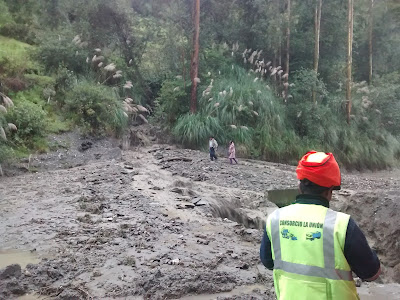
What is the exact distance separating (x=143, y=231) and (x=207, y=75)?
596 inches

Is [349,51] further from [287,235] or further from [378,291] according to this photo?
[287,235]

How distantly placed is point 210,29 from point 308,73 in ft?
18.5

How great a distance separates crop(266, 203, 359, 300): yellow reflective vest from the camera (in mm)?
2258

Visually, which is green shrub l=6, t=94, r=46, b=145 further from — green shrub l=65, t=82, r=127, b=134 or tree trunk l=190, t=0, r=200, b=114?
tree trunk l=190, t=0, r=200, b=114

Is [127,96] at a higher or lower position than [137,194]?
higher

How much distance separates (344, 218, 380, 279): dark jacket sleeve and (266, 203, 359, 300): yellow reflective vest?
3 centimetres

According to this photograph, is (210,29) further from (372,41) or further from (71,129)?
(372,41)

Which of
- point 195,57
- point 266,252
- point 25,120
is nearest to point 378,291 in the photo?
point 266,252

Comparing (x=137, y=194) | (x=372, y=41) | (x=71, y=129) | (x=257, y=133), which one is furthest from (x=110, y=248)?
(x=372, y=41)

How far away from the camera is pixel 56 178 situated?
39.8ft

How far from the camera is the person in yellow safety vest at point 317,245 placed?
7.38 ft

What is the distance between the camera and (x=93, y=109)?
1786 cm

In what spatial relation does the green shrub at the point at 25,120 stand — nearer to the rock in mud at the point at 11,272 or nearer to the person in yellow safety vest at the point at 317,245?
the rock in mud at the point at 11,272

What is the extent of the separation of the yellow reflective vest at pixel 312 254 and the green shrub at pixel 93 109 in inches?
612
